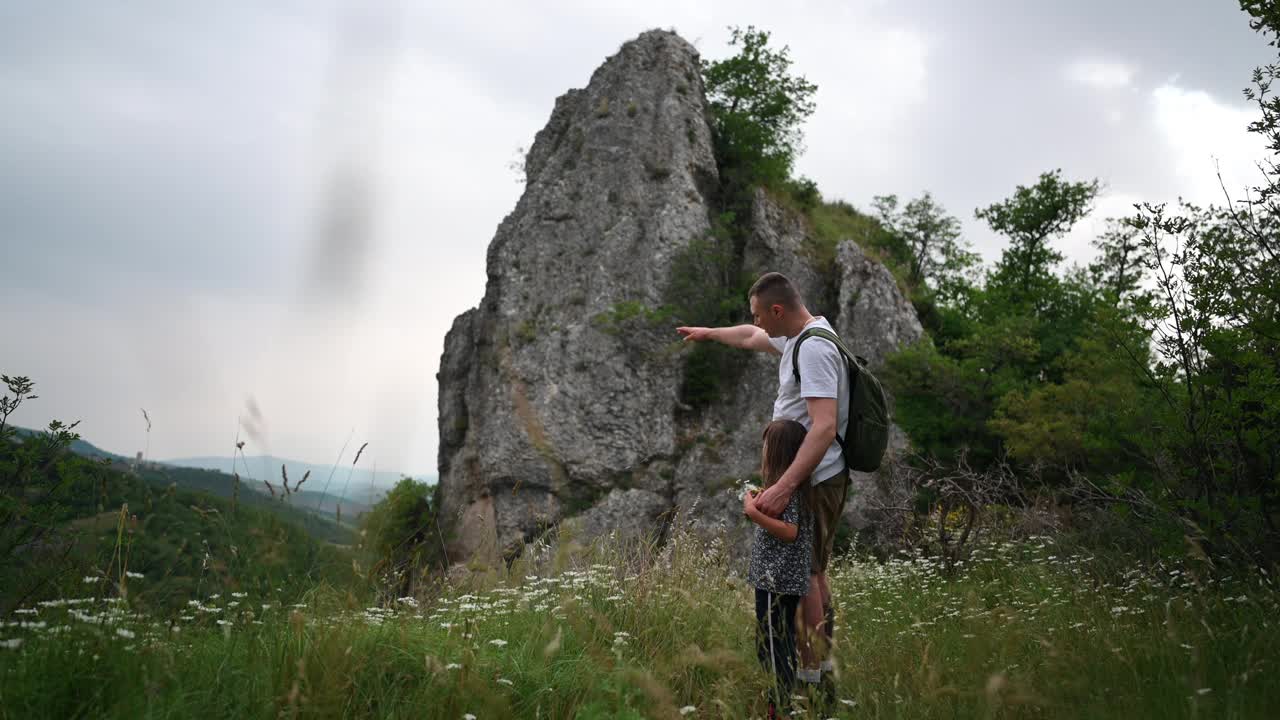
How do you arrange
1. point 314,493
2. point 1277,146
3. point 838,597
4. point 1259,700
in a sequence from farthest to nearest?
point 838,597
point 1277,146
point 314,493
point 1259,700

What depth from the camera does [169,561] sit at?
11.7 feet

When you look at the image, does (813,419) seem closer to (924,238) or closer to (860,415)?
(860,415)

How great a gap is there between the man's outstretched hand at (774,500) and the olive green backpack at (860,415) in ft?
1.50

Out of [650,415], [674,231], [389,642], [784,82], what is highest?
[784,82]

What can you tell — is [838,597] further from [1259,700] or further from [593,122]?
[593,122]

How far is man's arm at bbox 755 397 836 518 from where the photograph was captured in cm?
336

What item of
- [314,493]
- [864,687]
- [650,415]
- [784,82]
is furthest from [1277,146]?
[784,82]

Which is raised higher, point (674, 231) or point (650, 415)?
point (674, 231)

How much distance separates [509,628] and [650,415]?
686 inches

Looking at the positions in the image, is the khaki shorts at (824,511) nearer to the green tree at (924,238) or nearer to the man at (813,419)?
the man at (813,419)

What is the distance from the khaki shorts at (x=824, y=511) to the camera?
143 inches

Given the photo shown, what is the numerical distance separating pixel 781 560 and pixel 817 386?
3.00 feet

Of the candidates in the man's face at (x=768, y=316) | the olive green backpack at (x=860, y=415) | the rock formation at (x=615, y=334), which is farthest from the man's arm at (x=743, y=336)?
the rock formation at (x=615, y=334)

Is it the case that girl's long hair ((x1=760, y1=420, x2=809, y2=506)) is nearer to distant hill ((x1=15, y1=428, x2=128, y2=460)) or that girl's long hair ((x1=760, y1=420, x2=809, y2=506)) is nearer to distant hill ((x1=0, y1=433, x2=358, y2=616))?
distant hill ((x1=0, y1=433, x2=358, y2=616))
